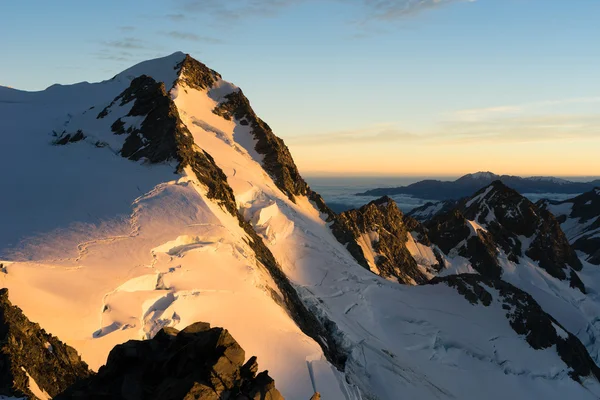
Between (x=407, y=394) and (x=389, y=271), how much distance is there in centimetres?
4208

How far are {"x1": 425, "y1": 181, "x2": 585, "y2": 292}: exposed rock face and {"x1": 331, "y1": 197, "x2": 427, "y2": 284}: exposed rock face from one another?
1245cm

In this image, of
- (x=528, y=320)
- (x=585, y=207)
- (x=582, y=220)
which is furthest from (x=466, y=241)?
(x=585, y=207)

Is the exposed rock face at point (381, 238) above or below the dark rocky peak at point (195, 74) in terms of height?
below

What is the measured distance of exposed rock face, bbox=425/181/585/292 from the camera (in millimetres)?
98438

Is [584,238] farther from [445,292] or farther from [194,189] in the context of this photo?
[194,189]

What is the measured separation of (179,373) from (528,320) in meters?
48.9

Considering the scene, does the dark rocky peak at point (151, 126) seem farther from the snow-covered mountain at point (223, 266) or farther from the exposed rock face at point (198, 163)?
the snow-covered mountain at point (223, 266)

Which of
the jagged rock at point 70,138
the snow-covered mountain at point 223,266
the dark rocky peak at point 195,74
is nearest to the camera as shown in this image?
the snow-covered mountain at point 223,266

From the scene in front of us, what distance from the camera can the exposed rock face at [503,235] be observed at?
9844 centimetres

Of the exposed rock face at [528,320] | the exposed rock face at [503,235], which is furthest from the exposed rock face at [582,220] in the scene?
the exposed rock face at [528,320]

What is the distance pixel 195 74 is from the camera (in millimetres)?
80875

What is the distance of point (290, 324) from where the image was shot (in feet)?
107

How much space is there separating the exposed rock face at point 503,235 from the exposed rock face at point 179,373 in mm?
86798

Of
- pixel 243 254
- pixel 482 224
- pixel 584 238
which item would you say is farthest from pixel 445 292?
pixel 584 238
